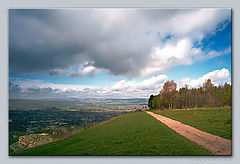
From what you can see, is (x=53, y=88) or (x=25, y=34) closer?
(x=25, y=34)

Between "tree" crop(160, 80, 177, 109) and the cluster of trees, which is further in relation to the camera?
"tree" crop(160, 80, 177, 109)

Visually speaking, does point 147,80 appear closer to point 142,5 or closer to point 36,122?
point 142,5

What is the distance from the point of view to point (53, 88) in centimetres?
649

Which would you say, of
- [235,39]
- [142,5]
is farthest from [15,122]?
[235,39]

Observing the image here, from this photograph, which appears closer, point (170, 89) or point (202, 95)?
point (202, 95)

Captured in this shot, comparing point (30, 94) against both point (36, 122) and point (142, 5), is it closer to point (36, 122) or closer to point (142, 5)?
point (36, 122)

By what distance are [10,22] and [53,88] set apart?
347 cm

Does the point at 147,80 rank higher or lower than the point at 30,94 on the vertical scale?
higher

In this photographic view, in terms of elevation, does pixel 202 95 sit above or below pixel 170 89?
below

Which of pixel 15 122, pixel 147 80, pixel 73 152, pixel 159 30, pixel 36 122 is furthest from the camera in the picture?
pixel 147 80

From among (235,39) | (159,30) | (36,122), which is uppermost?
(159,30)

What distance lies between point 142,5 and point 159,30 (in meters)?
1.45

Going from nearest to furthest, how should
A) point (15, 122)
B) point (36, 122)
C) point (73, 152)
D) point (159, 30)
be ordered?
point (73, 152) → point (15, 122) → point (36, 122) → point (159, 30)

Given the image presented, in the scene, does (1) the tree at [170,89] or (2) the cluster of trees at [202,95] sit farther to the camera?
(1) the tree at [170,89]
